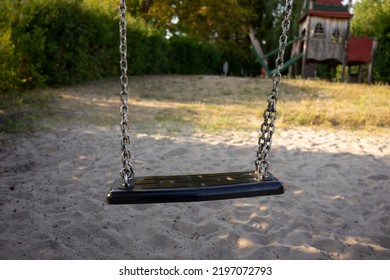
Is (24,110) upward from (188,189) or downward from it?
downward

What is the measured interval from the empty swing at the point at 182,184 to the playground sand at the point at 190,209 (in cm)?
51

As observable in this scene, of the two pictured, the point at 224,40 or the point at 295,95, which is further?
the point at 224,40

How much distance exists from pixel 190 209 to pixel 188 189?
105 cm

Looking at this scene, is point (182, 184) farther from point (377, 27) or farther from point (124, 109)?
point (377, 27)

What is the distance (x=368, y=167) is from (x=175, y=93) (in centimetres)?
666

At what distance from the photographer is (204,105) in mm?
8008

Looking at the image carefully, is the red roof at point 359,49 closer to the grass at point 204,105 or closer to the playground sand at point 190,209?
the grass at point 204,105

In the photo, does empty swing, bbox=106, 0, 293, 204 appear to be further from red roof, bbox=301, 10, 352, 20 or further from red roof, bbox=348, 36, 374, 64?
red roof, bbox=348, 36, 374, 64

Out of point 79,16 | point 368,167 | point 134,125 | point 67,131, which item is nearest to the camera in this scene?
point 368,167

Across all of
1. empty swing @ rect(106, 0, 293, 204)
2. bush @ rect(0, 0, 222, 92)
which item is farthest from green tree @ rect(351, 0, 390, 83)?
empty swing @ rect(106, 0, 293, 204)

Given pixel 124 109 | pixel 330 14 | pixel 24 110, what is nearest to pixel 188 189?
pixel 124 109

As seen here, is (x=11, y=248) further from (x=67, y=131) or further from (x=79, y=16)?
(x=79, y=16)
